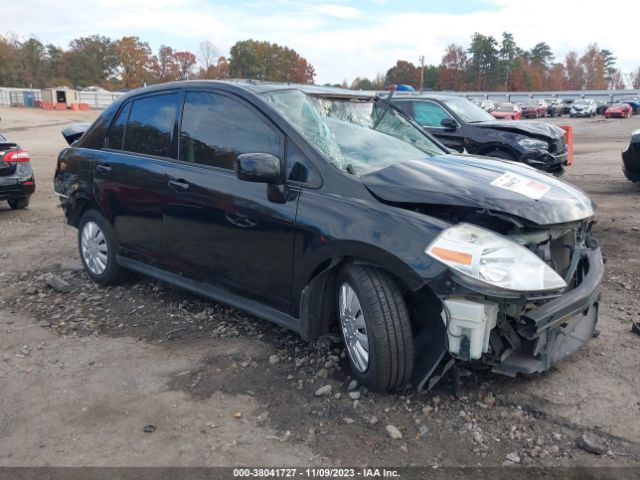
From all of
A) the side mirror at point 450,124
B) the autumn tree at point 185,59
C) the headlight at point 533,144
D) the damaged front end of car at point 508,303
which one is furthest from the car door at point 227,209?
the autumn tree at point 185,59

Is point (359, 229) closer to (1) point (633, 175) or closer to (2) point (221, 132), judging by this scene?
(2) point (221, 132)

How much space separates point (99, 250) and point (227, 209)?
207 centimetres

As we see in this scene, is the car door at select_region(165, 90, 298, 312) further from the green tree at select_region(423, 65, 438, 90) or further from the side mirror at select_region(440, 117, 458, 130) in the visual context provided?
the green tree at select_region(423, 65, 438, 90)

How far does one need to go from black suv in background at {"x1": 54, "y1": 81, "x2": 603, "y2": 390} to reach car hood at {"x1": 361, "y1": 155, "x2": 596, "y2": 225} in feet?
0.04

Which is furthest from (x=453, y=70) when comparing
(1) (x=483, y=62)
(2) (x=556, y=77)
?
(2) (x=556, y=77)

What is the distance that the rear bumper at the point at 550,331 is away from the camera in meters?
2.94

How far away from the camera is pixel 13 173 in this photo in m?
9.26

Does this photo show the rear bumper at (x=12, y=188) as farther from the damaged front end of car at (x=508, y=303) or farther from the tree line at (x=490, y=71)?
the tree line at (x=490, y=71)

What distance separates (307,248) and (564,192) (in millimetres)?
1621

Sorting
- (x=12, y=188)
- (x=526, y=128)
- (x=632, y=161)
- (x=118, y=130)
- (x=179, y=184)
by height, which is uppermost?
(x=118, y=130)

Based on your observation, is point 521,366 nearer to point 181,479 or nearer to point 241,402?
point 241,402

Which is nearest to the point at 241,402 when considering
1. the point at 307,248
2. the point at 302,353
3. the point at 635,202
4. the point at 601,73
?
the point at 302,353

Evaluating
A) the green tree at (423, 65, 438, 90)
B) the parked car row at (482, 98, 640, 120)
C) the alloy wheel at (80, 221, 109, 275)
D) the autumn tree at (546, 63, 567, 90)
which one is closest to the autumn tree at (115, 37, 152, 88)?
the green tree at (423, 65, 438, 90)

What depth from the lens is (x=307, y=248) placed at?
3.47 m
